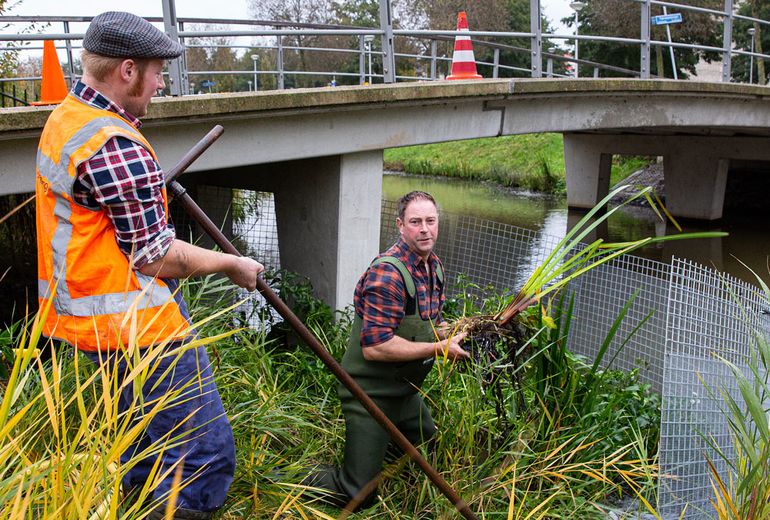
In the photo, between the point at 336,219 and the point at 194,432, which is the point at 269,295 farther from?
the point at 336,219

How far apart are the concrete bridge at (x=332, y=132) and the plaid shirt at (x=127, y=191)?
2.61 meters

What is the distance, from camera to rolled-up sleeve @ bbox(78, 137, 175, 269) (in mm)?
2451

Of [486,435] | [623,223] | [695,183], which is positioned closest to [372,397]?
[486,435]

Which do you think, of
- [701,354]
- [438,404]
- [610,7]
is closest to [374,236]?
[438,404]

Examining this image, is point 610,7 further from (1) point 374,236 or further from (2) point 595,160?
(1) point 374,236

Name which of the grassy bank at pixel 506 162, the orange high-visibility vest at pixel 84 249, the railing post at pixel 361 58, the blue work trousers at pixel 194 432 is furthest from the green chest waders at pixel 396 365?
the grassy bank at pixel 506 162

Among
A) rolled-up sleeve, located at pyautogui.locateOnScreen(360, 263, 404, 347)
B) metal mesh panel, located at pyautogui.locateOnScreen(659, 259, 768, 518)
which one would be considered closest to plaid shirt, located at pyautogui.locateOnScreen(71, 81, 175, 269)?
rolled-up sleeve, located at pyautogui.locateOnScreen(360, 263, 404, 347)

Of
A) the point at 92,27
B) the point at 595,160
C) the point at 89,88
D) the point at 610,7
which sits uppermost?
the point at 610,7

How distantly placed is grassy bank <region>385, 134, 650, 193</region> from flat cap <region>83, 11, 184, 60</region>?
70.4 feet

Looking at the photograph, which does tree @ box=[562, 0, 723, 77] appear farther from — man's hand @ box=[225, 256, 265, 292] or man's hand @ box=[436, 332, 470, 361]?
man's hand @ box=[225, 256, 265, 292]

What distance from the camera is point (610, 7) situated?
91.5 feet

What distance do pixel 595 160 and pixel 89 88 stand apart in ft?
60.3

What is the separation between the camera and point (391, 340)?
3441mm

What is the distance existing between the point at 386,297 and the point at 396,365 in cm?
34
